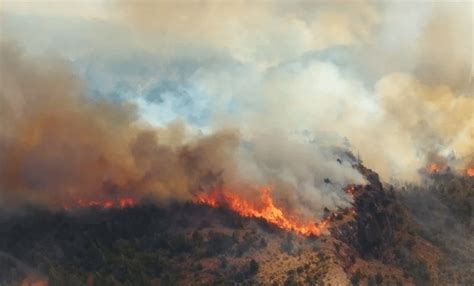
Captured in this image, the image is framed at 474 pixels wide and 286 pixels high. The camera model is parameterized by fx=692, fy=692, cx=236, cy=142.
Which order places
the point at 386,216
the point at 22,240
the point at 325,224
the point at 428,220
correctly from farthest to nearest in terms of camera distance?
the point at 428,220
the point at 386,216
the point at 325,224
the point at 22,240

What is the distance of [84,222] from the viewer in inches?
5482

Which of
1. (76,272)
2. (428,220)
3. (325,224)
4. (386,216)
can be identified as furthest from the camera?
(428,220)

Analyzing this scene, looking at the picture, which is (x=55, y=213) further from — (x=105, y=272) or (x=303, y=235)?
(x=303, y=235)

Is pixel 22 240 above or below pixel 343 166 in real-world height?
below

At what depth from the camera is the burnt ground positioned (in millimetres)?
123688

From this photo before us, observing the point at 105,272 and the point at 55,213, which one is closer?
the point at 105,272

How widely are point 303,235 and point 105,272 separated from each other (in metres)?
39.0

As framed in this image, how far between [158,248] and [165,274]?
30.1ft

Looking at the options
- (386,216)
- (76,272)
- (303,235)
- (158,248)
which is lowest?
(76,272)

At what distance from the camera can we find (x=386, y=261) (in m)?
145

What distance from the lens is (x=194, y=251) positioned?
133m

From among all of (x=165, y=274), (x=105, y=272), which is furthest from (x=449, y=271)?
(x=105, y=272)

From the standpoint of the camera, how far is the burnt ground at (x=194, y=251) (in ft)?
406

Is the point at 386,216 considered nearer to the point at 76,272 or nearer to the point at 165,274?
the point at 165,274
